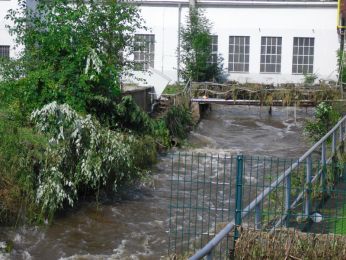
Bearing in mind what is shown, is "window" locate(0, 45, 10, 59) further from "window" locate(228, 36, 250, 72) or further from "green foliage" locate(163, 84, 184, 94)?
"window" locate(228, 36, 250, 72)

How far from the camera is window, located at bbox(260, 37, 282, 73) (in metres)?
35.2

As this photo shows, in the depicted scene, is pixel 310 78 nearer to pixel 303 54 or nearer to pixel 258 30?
pixel 303 54

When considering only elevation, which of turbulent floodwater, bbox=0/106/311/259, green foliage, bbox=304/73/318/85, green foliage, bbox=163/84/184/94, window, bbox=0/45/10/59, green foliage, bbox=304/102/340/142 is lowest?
turbulent floodwater, bbox=0/106/311/259

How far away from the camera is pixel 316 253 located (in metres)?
8.11

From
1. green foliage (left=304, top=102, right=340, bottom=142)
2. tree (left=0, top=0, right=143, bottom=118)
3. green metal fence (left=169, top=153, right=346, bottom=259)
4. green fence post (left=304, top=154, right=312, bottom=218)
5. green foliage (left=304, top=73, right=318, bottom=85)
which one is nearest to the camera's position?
green metal fence (left=169, top=153, right=346, bottom=259)

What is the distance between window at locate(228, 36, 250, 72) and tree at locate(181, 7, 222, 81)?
1.05 m

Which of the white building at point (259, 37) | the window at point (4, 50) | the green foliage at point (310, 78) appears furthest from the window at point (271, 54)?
the window at point (4, 50)

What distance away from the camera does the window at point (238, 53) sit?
3531cm

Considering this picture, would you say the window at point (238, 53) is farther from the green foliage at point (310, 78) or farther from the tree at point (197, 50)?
the green foliage at point (310, 78)

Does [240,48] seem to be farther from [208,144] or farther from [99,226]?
[99,226]

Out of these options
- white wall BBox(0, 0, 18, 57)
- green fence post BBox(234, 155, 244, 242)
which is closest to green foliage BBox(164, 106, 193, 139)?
white wall BBox(0, 0, 18, 57)

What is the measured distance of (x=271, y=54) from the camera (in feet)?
116

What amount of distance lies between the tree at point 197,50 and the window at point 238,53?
1.05m

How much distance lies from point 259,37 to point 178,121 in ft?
42.4
